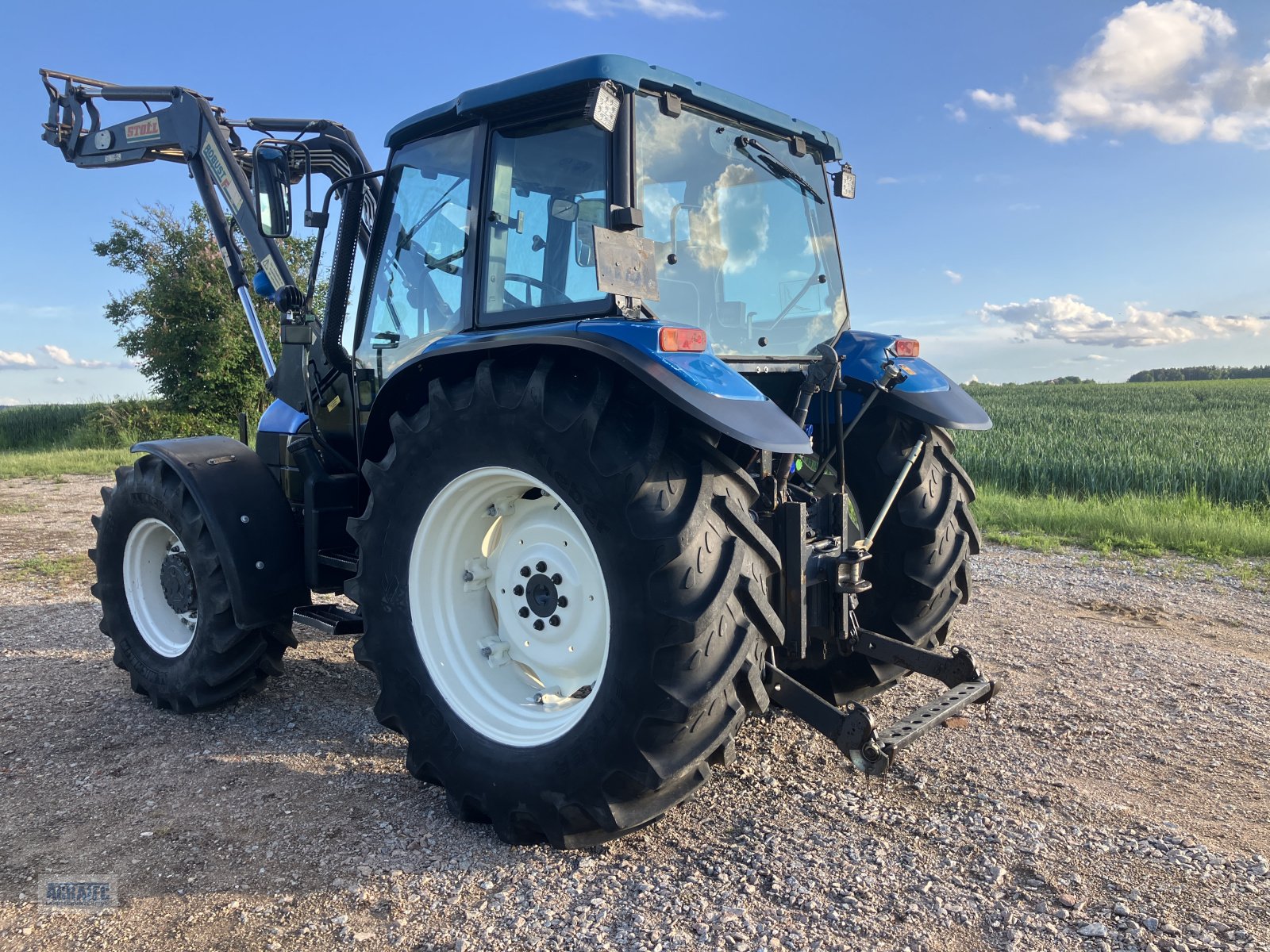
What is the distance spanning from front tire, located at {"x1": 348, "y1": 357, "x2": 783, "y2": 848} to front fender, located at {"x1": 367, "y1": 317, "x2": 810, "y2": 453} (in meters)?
0.12

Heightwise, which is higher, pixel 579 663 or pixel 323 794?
pixel 579 663

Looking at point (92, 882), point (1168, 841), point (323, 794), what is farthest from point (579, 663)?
point (1168, 841)

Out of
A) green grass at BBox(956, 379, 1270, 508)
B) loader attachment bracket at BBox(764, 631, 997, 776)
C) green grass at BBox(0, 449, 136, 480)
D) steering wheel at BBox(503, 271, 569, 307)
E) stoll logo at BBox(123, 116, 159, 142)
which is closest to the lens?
loader attachment bracket at BBox(764, 631, 997, 776)

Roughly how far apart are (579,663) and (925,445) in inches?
68.5

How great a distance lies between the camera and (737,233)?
3561mm

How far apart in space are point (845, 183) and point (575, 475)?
2.27 m

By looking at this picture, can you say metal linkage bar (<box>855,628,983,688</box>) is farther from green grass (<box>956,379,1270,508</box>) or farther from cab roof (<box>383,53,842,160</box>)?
green grass (<box>956,379,1270,508</box>)

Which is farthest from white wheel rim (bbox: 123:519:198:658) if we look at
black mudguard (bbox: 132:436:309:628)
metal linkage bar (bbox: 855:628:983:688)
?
metal linkage bar (bbox: 855:628:983:688)

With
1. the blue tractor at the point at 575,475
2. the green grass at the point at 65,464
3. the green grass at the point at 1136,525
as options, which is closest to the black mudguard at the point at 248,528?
the blue tractor at the point at 575,475

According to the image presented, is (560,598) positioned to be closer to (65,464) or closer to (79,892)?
(79,892)

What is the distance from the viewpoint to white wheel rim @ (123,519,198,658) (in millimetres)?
4332

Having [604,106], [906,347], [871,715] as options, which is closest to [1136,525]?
[906,347]

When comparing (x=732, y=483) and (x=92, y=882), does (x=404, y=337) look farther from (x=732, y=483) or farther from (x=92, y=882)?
(x=92, y=882)

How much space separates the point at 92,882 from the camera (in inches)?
106
